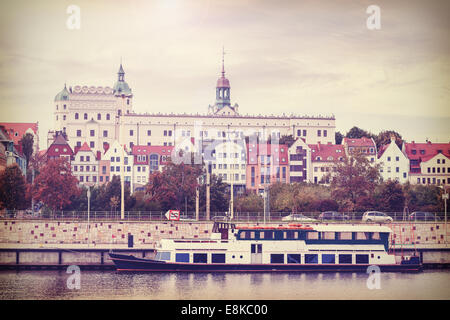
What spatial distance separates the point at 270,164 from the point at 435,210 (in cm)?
2957

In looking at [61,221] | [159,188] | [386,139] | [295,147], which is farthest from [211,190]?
[386,139]

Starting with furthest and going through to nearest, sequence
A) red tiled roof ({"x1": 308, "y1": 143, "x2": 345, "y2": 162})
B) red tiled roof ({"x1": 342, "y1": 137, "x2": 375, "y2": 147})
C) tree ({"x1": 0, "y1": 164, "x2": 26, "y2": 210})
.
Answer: red tiled roof ({"x1": 308, "y1": 143, "x2": 345, "y2": 162}), red tiled roof ({"x1": 342, "y1": 137, "x2": 375, "y2": 147}), tree ({"x1": 0, "y1": 164, "x2": 26, "y2": 210})

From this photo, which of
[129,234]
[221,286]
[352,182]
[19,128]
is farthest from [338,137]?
[221,286]

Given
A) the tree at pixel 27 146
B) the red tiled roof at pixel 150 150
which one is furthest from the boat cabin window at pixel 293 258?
the tree at pixel 27 146

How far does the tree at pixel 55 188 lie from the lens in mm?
61544

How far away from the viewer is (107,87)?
12200 cm

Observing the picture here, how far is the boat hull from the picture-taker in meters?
47.9

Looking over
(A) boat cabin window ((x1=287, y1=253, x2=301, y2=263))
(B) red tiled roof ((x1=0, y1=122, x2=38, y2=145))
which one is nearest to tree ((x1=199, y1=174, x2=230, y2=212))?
(A) boat cabin window ((x1=287, y1=253, x2=301, y2=263))

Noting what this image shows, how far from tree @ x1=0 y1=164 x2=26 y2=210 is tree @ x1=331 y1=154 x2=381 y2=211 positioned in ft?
69.5

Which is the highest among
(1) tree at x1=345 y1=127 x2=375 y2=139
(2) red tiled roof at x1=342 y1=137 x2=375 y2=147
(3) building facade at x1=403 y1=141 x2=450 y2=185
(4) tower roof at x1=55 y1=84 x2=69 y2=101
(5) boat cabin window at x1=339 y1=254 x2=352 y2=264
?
(4) tower roof at x1=55 y1=84 x2=69 y2=101

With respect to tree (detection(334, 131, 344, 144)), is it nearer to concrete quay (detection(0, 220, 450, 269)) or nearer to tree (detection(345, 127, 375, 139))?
tree (detection(345, 127, 375, 139))

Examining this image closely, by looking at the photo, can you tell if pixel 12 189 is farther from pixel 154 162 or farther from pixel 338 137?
pixel 338 137

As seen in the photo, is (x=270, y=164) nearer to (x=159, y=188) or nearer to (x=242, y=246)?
(x=159, y=188)

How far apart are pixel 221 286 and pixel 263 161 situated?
146ft
